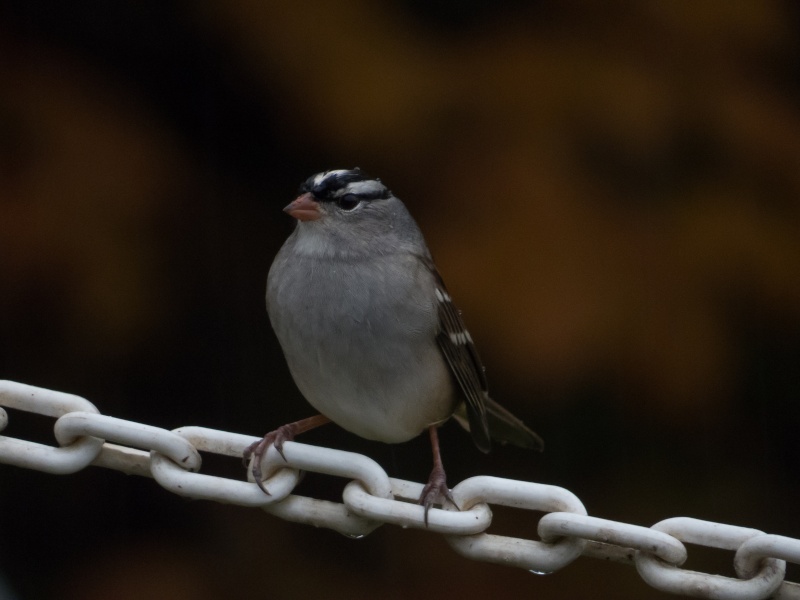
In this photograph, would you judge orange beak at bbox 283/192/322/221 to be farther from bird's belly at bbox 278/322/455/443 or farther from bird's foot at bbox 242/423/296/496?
bird's foot at bbox 242/423/296/496

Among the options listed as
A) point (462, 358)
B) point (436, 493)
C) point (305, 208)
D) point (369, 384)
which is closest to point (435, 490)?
point (436, 493)

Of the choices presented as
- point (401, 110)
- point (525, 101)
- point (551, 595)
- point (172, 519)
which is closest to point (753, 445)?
point (551, 595)

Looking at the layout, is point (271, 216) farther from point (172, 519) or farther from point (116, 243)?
point (172, 519)

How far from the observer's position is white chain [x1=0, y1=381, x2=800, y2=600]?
1208 mm

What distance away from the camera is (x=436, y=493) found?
1.62 meters

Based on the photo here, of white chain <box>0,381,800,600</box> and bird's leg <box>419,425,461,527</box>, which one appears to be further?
bird's leg <box>419,425,461,527</box>

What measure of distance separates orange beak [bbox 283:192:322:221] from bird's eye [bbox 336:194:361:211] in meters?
0.05

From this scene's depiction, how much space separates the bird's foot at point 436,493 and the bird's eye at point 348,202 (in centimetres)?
48

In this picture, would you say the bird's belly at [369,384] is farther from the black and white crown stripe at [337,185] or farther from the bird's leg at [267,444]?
the black and white crown stripe at [337,185]

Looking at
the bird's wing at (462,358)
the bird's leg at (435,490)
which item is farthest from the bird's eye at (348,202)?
the bird's leg at (435,490)

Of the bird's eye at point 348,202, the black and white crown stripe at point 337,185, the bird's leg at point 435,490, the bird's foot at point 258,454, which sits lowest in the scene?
the bird's leg at point 435,490

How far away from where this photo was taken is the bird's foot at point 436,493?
134cm

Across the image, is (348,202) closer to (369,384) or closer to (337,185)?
(337,185)

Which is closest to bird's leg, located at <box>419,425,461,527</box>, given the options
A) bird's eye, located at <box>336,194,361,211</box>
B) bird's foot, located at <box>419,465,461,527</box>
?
bird's foot, located at <box>419,465,461,527</box>
